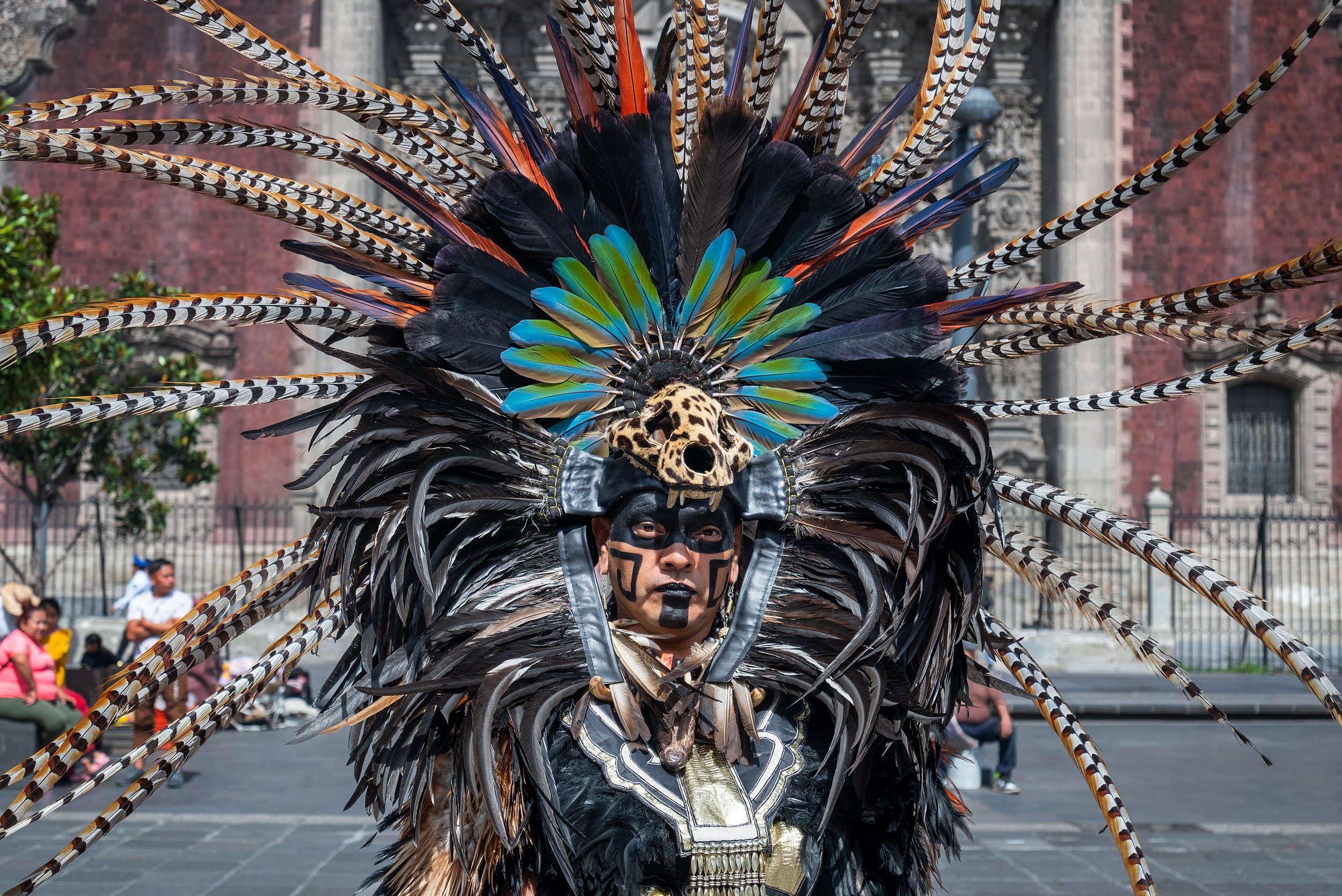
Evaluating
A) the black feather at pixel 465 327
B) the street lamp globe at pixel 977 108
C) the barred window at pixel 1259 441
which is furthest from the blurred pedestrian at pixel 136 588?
the barred window at pixel 1259 441

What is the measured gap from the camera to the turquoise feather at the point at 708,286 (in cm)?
342

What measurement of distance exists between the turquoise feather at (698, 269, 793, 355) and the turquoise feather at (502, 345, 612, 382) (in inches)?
10.4

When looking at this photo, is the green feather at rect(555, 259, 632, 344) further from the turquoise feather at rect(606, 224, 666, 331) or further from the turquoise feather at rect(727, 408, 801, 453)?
the turquoise feather at rect(727, 408, 801, 453)

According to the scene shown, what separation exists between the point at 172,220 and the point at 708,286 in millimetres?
19333

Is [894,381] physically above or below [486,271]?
below

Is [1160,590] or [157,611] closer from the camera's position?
[157,611]

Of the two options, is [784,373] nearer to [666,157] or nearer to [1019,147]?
[666,157]

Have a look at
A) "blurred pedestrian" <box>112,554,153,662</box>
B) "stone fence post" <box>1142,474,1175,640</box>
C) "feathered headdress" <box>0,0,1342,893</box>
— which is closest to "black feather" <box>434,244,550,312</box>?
"feathered headdress" <box>0,0,1342,893</box>

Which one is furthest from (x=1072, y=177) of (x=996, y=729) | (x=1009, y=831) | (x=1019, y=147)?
(x=1009, y=831)

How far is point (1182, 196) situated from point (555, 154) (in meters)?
19.4

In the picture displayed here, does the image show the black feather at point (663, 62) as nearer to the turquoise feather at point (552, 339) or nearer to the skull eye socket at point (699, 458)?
the turquoise feather at point (552, 339)

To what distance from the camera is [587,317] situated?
3.45m

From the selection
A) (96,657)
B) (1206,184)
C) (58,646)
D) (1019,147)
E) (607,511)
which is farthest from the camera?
(1206,184)

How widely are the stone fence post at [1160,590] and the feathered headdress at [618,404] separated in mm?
13629
